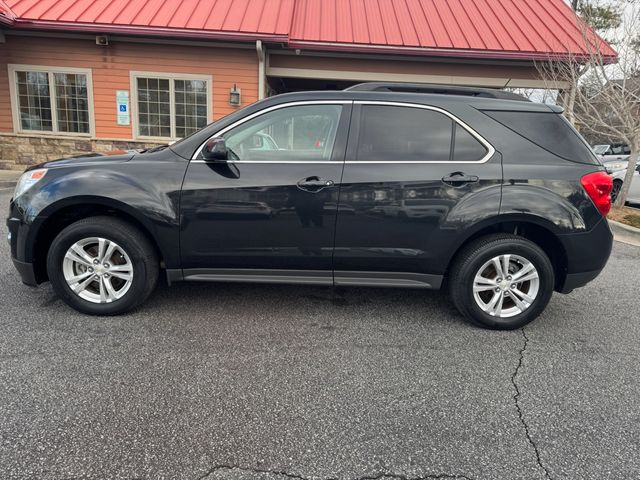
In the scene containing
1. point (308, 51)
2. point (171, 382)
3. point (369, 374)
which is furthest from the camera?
point (308, 51)

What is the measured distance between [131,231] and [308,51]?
30.1ft

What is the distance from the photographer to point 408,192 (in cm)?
339

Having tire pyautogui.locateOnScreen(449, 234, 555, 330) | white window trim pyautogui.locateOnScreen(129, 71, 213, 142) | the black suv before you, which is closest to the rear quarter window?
the black suv

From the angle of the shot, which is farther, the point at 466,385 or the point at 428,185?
the point at 428,185

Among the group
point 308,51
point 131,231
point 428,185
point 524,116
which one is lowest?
point 131,231

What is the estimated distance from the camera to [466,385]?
9.29 feet

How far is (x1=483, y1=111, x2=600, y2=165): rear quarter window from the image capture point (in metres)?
3.48

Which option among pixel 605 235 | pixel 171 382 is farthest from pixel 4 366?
pixel 605 235

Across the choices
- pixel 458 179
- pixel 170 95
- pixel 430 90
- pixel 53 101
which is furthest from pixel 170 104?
pixel 458 179

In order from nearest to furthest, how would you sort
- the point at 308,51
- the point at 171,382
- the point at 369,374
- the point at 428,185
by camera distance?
the point at 171,382 < the point at 369,374 < the point at 428,185 < the point at 308,51

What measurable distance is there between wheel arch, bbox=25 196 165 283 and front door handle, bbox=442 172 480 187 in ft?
7.43

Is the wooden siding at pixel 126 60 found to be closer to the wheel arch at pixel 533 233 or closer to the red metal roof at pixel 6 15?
the red metal roof at pixel 6 15

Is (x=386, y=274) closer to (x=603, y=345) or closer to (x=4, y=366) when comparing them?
(x=603, y=345)

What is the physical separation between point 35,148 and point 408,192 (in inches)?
464
